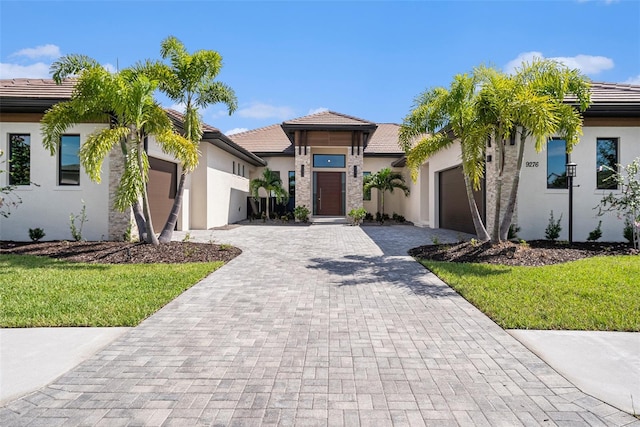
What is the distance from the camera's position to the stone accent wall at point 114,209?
10.6 m

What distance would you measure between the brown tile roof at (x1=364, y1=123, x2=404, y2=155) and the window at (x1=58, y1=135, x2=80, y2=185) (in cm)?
1625

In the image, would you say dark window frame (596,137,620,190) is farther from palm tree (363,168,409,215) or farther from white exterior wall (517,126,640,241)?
palm tree (363,168,409,215)

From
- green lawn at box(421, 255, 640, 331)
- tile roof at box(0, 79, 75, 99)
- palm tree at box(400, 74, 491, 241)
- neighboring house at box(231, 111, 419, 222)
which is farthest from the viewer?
neighboring house at box(231, 111, 419, 222)

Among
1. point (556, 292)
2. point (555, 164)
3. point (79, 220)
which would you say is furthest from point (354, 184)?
point (556, 292)

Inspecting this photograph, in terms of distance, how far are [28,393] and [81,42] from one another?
30.2 feet

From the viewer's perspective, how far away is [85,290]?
18.3 ft

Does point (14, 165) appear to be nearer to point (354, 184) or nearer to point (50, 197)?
point (50, 197)

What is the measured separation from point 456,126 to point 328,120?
10171 millimetres

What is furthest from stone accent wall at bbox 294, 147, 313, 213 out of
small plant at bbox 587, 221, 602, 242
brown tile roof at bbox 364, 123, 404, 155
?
small plant at bbox 587, 221, 602, 242

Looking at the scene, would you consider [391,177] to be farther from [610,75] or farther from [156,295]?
[156,295]

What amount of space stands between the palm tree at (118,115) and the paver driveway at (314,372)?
13.8 ft

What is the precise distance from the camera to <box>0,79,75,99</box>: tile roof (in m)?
10.4

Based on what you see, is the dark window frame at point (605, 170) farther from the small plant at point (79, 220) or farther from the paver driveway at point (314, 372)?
the small plant at point (79, 220)

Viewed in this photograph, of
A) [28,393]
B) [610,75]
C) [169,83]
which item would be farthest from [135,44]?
[610,75]
